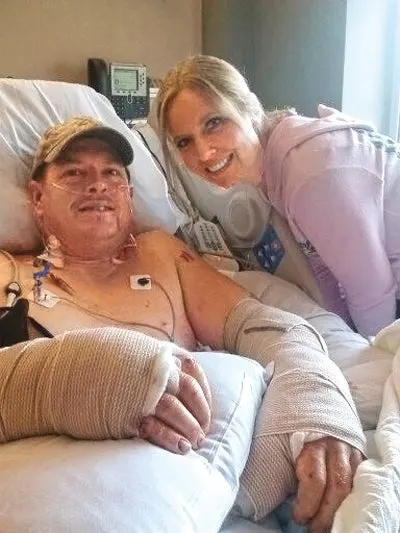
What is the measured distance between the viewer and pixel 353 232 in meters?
1.27

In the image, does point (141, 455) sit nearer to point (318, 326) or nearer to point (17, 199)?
point (318, 326)

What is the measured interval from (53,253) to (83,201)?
115mm

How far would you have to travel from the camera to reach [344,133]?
4.44 feet

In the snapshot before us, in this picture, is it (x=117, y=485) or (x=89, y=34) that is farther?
(x=89, y=34)

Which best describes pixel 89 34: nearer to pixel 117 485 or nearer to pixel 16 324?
pixel 16 324

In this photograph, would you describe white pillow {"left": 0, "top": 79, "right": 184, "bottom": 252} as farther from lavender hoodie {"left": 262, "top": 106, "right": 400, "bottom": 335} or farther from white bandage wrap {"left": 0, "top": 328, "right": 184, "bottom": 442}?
white bandage wrap {"left": 0, "top": 328, "right": 184, "bottom": 442}

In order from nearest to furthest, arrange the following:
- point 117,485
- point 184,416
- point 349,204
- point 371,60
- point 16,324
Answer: point 117,485 < point 184,416 < point 16,324 < point 349,204 < point 371,60

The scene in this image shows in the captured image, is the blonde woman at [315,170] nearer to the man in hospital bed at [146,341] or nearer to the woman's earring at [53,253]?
the man in hospital bed at [146,341]

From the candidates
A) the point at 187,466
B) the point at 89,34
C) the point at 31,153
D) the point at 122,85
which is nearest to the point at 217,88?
the point at 31,153

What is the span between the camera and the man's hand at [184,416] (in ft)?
2.46

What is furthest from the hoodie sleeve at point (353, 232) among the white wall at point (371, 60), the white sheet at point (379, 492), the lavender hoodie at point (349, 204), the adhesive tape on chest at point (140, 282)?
the white wall at point (371, 60)

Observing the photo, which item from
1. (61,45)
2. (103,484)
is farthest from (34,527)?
(61,45)

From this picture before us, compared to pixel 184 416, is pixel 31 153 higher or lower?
higher

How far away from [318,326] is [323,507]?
0.52 meters
